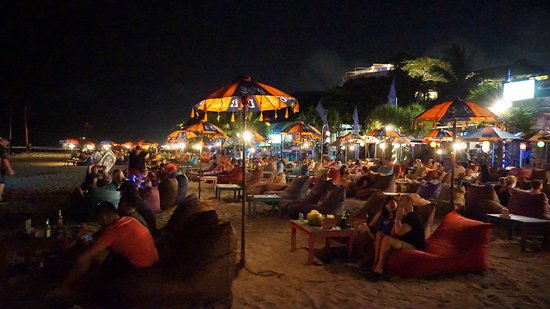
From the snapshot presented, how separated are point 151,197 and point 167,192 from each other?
0.87 meters

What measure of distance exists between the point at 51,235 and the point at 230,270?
4.57m

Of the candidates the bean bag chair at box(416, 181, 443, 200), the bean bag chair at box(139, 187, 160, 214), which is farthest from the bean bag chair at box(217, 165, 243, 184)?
the bean bag chair at box(416, 181, 443, 200)

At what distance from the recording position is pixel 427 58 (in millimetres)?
36844

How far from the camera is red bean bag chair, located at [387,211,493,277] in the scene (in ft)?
17.8

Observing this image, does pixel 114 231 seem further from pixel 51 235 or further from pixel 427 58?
pixel 427 58

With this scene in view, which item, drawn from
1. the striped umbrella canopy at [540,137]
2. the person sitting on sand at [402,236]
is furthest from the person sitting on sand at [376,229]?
the striped umbrella canopy at [540,137]

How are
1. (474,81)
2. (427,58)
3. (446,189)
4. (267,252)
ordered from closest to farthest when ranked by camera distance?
1. (267,252)
2. (446,189)
3. (474,81)
4. (427,58)

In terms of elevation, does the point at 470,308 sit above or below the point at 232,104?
below

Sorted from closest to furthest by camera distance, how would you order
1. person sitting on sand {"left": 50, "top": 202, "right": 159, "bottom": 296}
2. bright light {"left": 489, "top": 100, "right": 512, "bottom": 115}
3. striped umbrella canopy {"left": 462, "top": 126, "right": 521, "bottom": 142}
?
person sitting on sand {"left": 50, "top": 202, "right": 159, "bottom": 296} < striped umbrella canopy {"left": 462, "top": 126, "right": 521, "bottom": 142} < bright light {"left": 489, "top": 100, "right": 512, "bottom": 115}

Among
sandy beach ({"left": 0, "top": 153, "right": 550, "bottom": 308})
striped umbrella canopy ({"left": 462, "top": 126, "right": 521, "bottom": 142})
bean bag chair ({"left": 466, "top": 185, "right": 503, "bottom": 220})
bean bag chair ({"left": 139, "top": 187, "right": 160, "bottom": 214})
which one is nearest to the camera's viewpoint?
sandy beach ({"left": 0, "top": 153, "right": 550, "bottom": 308})

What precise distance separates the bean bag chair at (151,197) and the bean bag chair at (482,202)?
7157mm

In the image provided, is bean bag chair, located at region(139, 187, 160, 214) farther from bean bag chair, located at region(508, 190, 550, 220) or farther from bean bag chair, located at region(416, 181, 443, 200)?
bean bag chair, located at region(508, 190, 550, 220)

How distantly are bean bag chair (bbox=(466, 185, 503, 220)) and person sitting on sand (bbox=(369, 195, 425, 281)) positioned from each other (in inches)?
157

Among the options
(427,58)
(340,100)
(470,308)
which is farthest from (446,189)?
(340,100)
